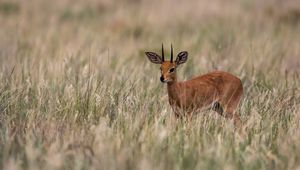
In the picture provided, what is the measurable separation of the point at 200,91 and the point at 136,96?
1.75 ft

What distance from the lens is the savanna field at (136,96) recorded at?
4395 mm

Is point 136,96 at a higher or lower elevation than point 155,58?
lower

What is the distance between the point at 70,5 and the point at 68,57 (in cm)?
659

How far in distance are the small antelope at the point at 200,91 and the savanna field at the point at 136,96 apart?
0.12 metres

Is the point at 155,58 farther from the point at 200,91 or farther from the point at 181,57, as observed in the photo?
the point at 200,91

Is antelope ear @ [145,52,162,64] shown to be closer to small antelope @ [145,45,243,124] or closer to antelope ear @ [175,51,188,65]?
small antelope @ [145,45,243,124]

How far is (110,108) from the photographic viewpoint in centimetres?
567

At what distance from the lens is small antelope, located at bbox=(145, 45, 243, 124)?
5816mm

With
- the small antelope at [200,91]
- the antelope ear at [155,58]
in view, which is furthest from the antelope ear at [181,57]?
the antelope ear at [155,58]

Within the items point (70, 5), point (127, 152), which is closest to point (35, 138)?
point (127, 152)

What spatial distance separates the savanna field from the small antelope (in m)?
0.12

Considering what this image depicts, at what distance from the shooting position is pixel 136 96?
600 centimetres

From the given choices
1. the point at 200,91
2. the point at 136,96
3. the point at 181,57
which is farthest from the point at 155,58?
the point at 200,91

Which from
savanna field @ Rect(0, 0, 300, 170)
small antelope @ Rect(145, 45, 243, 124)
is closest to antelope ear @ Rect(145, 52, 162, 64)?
small antelope @ Rect(145, 45, 243, 124)
